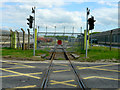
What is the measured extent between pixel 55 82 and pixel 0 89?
217 centimetres

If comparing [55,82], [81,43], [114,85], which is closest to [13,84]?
[55,82]

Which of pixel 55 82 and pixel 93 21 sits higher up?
pixel 93 21

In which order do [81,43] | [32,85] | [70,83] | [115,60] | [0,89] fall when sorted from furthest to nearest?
1. [81,43]
2. [115,60]
3. [70,83]
4. [32,85]
5. [0,89]

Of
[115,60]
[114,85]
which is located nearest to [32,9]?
[115,60]

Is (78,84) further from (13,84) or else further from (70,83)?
(13,84)

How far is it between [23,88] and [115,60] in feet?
33.6

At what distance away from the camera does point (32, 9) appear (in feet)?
51.7

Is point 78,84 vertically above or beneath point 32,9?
beneath

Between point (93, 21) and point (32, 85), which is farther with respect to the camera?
point (93, 21)

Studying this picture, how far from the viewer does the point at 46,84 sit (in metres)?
6.00

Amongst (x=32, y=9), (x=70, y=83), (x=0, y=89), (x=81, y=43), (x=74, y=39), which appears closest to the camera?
(x=0, y=89)

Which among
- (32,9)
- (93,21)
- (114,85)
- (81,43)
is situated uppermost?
(32,9)

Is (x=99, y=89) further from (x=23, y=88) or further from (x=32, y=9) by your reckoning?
(x=32, y=9)

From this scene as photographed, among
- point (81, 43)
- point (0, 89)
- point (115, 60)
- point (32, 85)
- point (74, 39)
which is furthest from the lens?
point (74, 39)
